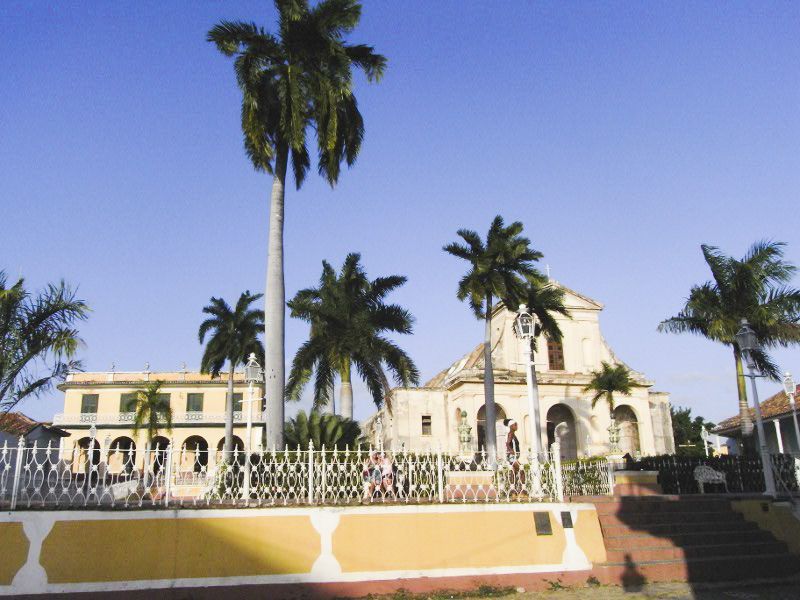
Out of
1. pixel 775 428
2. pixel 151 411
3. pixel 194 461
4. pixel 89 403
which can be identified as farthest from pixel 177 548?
pixel 89 403

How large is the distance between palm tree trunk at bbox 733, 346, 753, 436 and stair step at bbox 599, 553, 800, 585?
1264 centimetres

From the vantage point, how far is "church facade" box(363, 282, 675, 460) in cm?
3400

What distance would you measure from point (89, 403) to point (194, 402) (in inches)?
284

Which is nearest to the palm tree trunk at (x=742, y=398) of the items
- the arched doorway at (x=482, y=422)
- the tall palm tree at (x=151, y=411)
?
the arched doorway at (x=482, y=422)

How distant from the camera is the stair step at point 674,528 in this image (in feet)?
35.2

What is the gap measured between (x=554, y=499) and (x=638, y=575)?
1628mm

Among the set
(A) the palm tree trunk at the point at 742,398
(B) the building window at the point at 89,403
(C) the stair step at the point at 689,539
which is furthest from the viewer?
(B) the building window at the point at 89,403

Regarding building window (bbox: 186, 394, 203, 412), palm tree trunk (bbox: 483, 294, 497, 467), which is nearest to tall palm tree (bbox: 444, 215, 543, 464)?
palm tree trunk (bbox: 483, 294, 497, 467)

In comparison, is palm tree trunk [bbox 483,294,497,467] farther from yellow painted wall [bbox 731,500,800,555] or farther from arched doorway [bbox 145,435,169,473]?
arched doorway [bbox 145,435,169,473]

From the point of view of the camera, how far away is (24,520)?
8.31m

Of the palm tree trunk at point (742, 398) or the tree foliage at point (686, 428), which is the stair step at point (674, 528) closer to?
the palm tree trunk at point (742, 398)

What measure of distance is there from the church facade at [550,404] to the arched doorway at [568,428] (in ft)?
0.18

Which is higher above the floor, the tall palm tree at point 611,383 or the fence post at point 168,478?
the tall palm tree at point 611,383

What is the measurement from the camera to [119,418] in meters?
44.6
